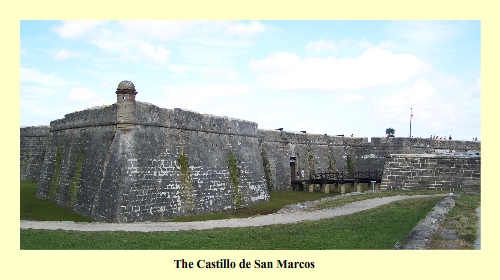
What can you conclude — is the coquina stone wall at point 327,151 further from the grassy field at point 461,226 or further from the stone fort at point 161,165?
the grassy field at point 461,226

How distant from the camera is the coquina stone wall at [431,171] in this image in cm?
2188

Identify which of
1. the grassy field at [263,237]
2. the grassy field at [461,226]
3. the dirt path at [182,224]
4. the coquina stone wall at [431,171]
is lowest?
the dirt path at [182,224]

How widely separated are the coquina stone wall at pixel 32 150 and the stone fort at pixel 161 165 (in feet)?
0.29

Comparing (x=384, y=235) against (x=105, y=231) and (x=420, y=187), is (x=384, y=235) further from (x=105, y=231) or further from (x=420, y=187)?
(x=420, y=187)

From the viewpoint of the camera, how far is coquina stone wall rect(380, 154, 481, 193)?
21875 millimetres

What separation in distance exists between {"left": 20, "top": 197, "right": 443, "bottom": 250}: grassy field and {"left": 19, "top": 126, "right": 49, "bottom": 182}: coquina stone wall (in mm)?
19370

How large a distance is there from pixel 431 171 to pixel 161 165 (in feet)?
47.1

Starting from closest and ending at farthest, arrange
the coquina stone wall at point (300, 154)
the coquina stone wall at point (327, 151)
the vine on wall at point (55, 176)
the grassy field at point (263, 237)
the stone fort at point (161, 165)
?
the grassy field at point (263, 237) < the stone fort at point (161, 165) < the vine on wall at point (55, 176) < the coquina stone wall at point (300, 154) < the coquina stone wall at point (327, 151)

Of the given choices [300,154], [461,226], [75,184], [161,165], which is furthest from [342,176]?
[461,226]

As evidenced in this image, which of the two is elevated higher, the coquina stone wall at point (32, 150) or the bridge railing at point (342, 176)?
the coquina stone wall at point (32, 150)

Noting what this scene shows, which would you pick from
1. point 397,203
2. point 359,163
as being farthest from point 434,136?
point 397,203

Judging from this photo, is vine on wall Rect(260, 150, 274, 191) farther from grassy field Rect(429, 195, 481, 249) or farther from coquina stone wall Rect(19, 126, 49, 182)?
grassy field Rect(429, 195, 481, 249)

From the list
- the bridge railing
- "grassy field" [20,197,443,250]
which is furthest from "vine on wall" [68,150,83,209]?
the bridge railing

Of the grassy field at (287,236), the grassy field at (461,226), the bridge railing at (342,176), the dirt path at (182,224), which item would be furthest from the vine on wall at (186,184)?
the bridge railing at (342,176)
